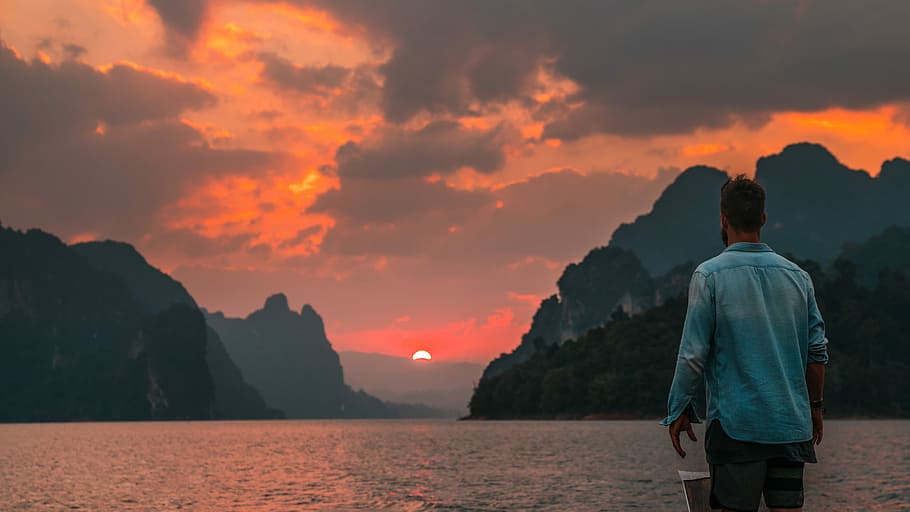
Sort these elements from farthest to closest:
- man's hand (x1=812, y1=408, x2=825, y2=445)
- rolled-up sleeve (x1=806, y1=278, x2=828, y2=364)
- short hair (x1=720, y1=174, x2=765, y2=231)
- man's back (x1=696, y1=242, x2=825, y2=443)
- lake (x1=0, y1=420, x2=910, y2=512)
Result: 1. lake (x1=0, y1=420, x2=910, y2=512)
2. short hair (x1=720, y1=174, x2=765, y2=231)
3. man's hand (x1=812, y1=408, x2=825, y2=445)
4. rolled-up sleeve (x1=806, y1=278, x2=828, y2=364)
5. man's back (x1=696, y1=242, x2=825, y2=443)

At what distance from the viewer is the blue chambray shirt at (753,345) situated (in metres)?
6.29

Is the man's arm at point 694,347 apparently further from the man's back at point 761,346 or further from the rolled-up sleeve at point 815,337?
the rolled-up sleeve at point 815,337

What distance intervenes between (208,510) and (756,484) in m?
36.6

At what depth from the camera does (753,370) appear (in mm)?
6301

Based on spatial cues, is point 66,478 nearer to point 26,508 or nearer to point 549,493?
point 26,508

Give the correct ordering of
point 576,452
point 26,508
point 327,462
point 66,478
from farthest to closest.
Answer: point 576,452 < point 327,462 < point 66,478 < point 26,508

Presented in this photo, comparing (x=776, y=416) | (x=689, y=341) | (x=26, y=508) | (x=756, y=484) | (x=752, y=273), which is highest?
(x=752, y=273)

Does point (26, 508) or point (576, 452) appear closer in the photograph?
point (26, 508)

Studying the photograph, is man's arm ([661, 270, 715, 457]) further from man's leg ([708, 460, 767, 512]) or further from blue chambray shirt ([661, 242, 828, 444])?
man's leg ([708, 460, 767, 512])

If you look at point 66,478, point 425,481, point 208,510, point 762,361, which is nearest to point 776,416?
point 762,361

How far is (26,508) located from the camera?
1673 inches

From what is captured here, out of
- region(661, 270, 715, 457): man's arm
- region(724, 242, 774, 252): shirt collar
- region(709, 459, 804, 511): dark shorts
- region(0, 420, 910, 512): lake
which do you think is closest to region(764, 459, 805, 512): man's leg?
region(709, 459, 804, 511): dark shorts

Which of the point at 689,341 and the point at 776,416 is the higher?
the point at 689,341

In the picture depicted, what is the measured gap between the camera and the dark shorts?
6.33 meters
